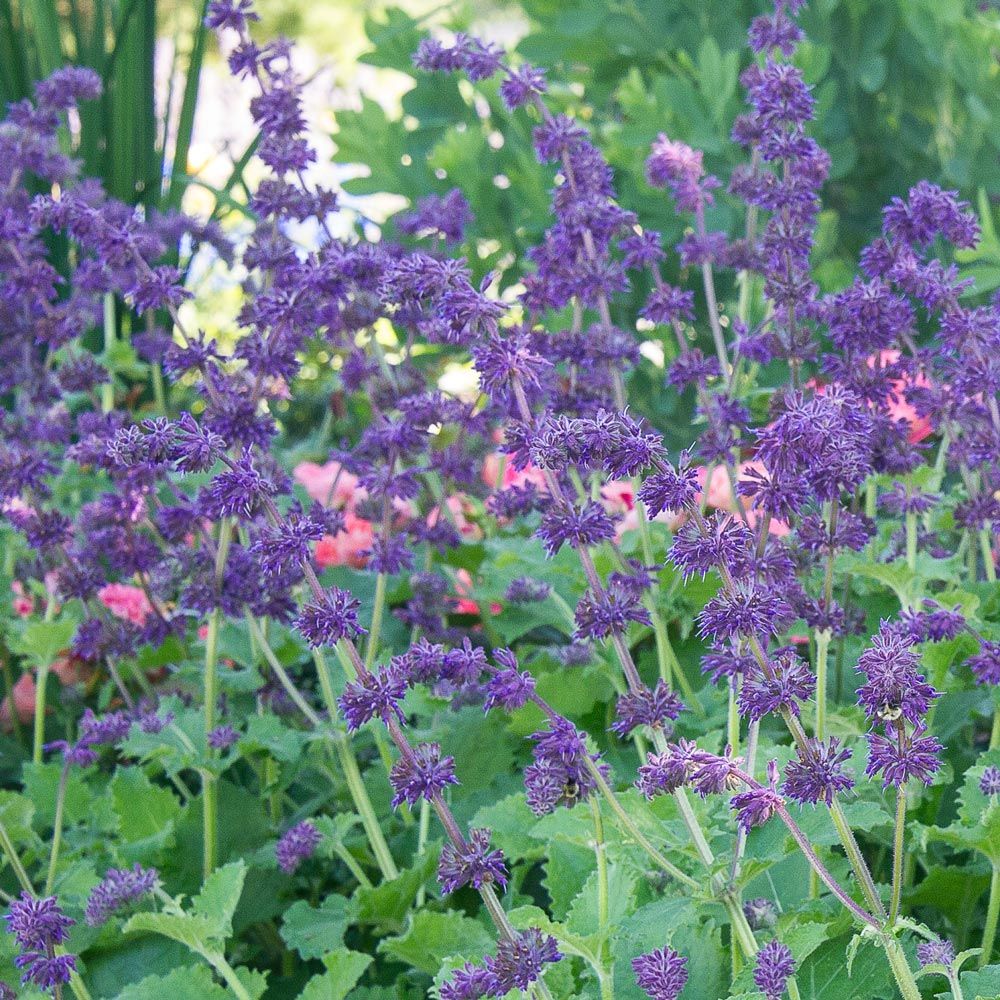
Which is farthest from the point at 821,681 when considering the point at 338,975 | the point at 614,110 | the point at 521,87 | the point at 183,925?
the point at 614,110

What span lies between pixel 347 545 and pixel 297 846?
1.01 metres

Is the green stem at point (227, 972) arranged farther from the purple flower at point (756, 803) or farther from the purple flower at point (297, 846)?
the purple flower at point (756, 803)

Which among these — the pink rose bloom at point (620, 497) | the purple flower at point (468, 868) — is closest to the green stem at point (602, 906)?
the purple flower at point (468, 868)

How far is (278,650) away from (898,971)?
1281 millimetres

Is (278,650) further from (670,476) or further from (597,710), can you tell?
(670,476)

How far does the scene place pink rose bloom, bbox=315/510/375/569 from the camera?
9.05 feet

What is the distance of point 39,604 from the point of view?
9.32ft

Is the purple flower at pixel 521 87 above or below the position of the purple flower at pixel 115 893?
above

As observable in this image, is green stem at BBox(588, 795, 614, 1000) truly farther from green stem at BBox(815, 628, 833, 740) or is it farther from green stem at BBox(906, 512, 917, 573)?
green stem at BBox(906, 512, 917, 573)

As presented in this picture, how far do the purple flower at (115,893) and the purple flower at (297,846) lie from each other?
7.2 inches

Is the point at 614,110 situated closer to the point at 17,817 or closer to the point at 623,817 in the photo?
the point at 17,817

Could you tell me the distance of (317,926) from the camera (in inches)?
72.1

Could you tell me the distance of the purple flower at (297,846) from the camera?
73.0 inches

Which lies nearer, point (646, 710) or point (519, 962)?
point (519, 962)
